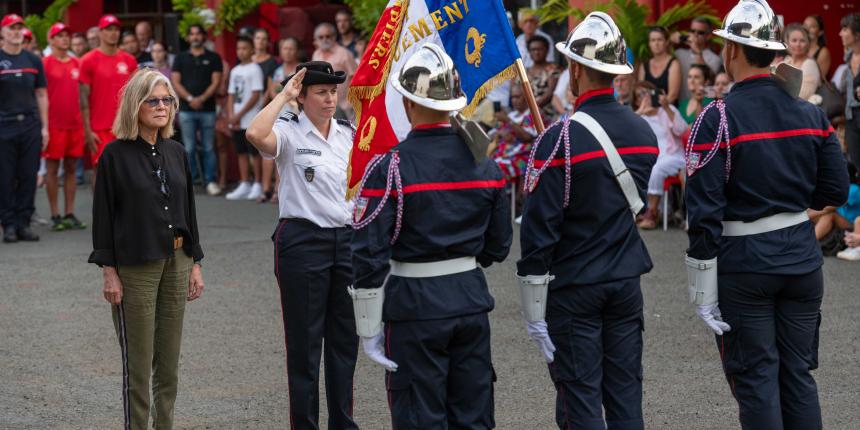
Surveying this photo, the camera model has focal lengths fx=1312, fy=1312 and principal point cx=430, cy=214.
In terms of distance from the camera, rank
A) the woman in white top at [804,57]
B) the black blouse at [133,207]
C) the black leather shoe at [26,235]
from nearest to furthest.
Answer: the black blouse at [133,207], the woman in white top at [804,57], the black leather shoe at [26,235]

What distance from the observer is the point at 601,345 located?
17.2 feet

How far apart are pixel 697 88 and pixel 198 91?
284 inches

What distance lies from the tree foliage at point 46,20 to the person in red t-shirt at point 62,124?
31.2 feet

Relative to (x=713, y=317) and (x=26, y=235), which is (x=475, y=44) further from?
(x=26, y=235)

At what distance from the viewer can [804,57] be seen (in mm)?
12352

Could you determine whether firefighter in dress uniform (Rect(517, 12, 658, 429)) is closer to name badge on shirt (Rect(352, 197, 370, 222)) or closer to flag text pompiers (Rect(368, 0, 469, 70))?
name badge on shirt (Rect(352, 197, 370, 222))

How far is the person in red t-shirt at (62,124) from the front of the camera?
46.7 feet

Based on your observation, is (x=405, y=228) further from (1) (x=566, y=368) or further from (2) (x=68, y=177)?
(2) (x=68, y=177)

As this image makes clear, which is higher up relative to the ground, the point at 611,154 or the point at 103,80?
the point at 611,154

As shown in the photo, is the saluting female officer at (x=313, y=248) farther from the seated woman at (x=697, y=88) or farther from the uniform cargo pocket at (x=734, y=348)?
the seated woman at (x=697, y=88)

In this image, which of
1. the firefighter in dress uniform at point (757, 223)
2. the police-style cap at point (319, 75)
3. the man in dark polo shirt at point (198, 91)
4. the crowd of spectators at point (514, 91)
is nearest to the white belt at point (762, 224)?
the firefighter in dress uniform at point (757, 223)

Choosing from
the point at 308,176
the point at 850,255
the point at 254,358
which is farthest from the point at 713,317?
the point at 850,255

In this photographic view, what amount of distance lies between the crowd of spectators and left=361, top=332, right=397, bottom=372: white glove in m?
6.05

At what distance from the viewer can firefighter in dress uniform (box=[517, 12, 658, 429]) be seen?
5.14m
